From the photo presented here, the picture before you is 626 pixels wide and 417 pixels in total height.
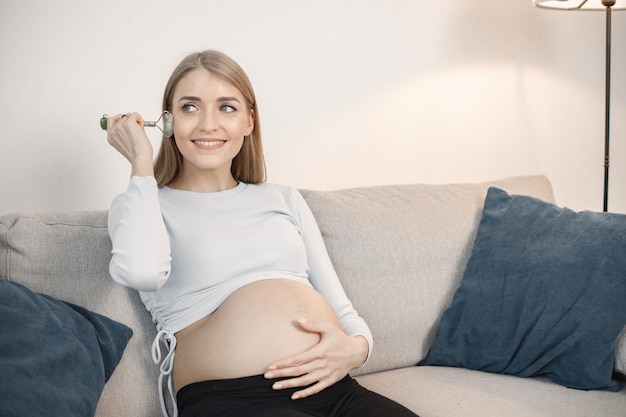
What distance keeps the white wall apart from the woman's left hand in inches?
33.3

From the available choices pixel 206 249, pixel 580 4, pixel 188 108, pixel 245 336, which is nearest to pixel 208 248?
pixel 206 249

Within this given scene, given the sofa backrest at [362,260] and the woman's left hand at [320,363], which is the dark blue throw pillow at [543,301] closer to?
the sofa backrest at [362,260]

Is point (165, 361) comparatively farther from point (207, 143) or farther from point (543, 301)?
point (543, 301)

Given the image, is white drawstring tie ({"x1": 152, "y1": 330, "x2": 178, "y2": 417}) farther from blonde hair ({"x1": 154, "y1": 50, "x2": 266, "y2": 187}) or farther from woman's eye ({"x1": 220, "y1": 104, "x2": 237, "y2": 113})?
woman's eye ({"x1": 220, "y1": 104, "x2": 237, "y2": 113})

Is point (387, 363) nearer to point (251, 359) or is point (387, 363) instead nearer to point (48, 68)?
point (251, 359)

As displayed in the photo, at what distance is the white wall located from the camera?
1.98m

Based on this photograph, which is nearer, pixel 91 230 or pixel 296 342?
pixel 296 342

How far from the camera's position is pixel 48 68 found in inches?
77.5

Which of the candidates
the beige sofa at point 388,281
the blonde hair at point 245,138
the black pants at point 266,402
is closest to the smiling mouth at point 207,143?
the blonde hair at point 245,138

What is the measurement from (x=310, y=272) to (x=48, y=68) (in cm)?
89

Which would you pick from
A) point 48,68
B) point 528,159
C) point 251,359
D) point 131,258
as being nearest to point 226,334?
point 251,359

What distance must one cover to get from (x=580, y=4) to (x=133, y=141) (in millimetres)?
1668

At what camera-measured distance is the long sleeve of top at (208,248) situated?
4.95ft

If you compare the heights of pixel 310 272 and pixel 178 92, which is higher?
pixel 178 92
